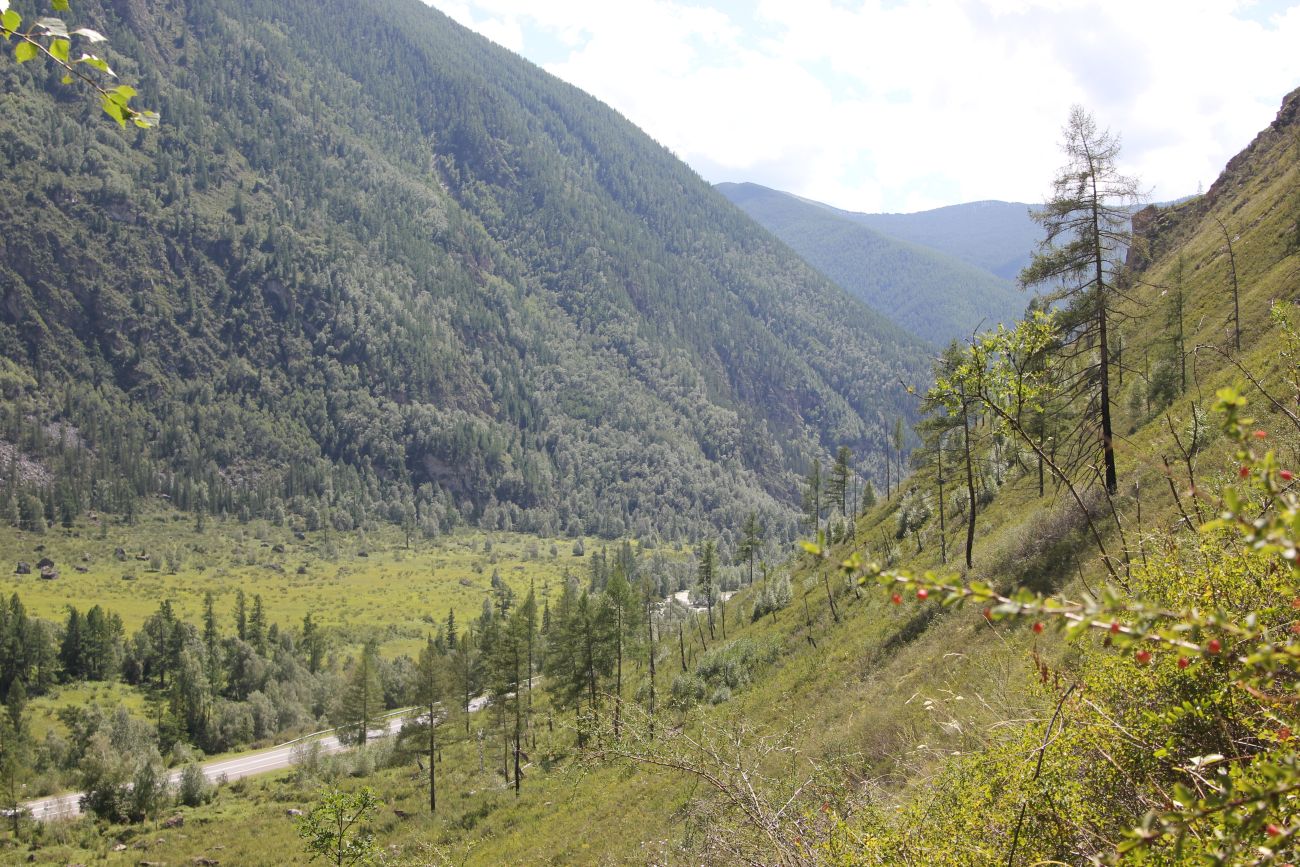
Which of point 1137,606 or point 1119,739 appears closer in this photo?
point 1137,606

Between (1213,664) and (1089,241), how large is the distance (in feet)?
62.2

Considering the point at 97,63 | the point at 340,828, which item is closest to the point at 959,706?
the point at 97,63

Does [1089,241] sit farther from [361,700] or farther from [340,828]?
[361,700]

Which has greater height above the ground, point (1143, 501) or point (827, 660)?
point (1143, 501)

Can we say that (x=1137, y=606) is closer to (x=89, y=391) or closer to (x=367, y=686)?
(x=367, y=686)

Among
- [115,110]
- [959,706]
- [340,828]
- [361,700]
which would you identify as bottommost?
[361,700]

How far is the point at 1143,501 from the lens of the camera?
61.9 ft

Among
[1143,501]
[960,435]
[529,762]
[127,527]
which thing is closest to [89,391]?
[127,527]

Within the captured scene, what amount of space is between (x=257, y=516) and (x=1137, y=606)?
195149 millimetres

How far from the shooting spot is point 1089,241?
20453 mm

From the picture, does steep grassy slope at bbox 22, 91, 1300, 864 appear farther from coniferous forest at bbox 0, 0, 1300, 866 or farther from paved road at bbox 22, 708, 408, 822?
paved road at bbox 22, 708, 408, 822

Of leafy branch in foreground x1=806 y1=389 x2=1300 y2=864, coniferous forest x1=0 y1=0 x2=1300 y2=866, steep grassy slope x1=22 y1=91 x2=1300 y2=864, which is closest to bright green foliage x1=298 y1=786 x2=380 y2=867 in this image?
coniferous forest x1=0 y1=0 x2=1300 y2=866

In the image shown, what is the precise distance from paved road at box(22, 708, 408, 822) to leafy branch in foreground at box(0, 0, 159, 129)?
62.5m

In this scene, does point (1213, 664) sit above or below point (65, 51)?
below
